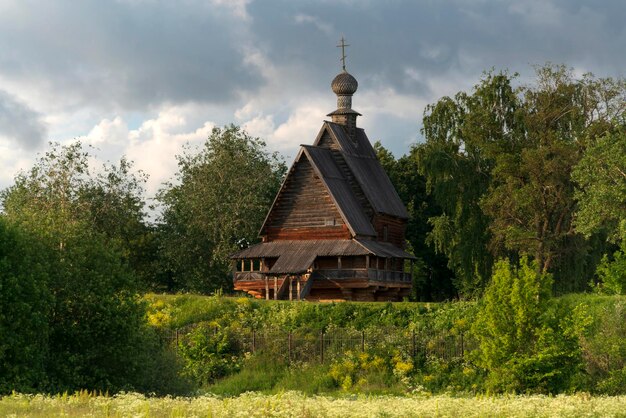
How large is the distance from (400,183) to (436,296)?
28.7ft

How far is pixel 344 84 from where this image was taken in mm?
68688

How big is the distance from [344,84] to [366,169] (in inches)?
247

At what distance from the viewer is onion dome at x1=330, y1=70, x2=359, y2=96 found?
6862cm

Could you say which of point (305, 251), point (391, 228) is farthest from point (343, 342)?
point (391, 228)

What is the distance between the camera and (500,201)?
57344 mm

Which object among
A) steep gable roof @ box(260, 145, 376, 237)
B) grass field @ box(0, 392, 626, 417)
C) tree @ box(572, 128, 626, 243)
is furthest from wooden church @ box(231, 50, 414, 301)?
grass field @ box(0, 392, 626, 417)

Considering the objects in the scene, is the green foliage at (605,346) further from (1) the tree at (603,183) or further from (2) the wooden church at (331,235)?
(2) the wooden church at (331,235)

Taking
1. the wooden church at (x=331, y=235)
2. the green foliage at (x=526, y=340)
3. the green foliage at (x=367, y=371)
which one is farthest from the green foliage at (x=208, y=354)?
the green foliage at (x=526, y=340)

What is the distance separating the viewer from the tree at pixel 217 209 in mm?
70688

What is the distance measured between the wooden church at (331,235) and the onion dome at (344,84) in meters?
2.79

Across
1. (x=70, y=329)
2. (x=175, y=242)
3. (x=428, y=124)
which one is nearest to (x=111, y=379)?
(x=70, y=329)

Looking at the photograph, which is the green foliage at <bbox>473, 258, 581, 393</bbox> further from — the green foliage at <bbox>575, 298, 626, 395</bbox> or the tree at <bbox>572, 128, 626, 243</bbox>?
the tree at <bbox>572, 128, 626, 243</bbox>

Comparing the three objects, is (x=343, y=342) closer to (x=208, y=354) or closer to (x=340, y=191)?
(x=208, y=354)

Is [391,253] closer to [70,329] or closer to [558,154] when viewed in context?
[558,154]
